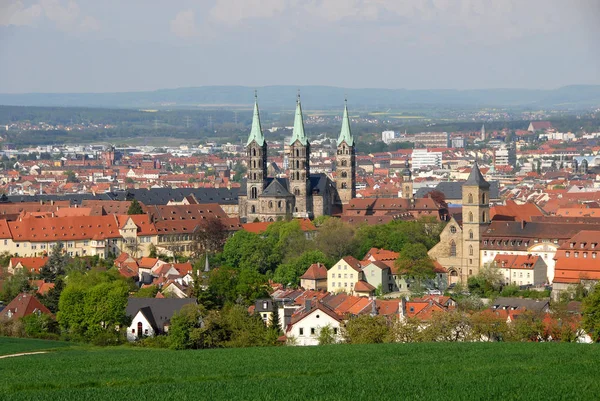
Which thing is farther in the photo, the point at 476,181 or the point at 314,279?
the point at 476,181

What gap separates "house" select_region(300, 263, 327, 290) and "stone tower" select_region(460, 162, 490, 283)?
8.65m

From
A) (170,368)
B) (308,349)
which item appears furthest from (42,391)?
(308,349)

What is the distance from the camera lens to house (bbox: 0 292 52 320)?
61.5m

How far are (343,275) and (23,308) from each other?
1897cm

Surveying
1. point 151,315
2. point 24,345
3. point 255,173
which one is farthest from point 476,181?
point 255,173

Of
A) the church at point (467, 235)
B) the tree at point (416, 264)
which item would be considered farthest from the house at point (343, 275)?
the church at point (467, 235)

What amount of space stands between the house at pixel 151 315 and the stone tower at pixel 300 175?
50518 millimetres

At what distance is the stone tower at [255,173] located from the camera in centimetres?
11181

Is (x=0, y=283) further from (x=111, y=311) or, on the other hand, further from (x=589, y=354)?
(x=589, y=354)

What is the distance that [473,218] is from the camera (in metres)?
79.4

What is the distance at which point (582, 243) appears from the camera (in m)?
73.2

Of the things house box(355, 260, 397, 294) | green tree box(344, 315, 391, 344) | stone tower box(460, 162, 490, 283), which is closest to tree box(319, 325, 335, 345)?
green tree box(344, 315, 391, 344)

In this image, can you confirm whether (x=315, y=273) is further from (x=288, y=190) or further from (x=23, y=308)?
(x=288, y=190)

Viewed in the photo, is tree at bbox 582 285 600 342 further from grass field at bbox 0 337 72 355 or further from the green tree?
grass field at bbox 0 337 72 355
